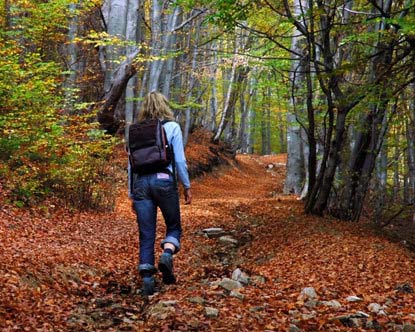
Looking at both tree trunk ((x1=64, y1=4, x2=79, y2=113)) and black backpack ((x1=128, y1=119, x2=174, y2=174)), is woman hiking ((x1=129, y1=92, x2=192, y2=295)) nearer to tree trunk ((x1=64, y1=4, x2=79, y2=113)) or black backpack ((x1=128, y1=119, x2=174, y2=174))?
black backpack ((x1=128, y1=119, x2=174, y2=174))

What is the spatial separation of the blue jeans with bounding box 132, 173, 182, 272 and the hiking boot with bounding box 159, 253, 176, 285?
0.12m

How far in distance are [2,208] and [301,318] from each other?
5437mm

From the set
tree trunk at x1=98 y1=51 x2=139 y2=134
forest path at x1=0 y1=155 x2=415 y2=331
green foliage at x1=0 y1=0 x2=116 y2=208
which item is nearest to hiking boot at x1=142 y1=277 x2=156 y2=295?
forest path at x1=0 y1=155 x2=415 y2=331

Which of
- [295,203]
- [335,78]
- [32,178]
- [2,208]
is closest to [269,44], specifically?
[295,203]

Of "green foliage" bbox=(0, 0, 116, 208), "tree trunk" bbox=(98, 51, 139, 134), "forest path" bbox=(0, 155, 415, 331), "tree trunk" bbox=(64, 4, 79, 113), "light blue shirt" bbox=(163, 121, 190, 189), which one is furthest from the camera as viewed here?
"tree trunk" bbox=(64, 4, 79, 113)

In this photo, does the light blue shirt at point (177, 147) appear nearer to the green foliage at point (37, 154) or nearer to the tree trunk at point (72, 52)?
the green foliage at point (37, 154)

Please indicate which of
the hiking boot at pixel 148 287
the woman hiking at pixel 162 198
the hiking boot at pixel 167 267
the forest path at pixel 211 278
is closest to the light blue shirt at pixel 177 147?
the woman hiking at pixel 162 198

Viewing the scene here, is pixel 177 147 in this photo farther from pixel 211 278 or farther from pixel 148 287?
pixel 211 278

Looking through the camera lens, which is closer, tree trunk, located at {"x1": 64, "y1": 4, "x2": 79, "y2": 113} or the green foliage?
the green foliage

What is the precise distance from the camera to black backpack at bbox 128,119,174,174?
503cm

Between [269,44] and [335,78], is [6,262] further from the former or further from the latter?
[269,44]

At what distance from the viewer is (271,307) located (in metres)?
4.56

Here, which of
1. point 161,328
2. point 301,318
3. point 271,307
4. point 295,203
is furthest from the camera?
point 295,203

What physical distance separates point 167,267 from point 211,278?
845 mm
